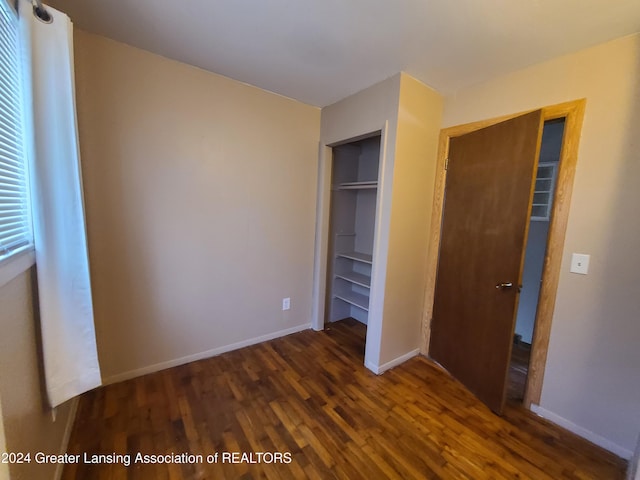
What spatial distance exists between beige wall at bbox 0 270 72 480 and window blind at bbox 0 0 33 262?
0.57 ft

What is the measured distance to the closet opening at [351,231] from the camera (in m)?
2.95

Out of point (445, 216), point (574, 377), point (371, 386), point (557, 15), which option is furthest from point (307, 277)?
point (557, 15)

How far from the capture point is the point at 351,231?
317 centimetres

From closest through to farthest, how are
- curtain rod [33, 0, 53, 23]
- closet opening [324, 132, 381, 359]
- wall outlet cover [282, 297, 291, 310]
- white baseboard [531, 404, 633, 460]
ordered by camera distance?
curtain rod [33, 0, 53, 23], white baseboard [531, 404, 633, 460], wall outlet cover [282, 297, 291, 310], closet opening [324, 132, 381, 359]

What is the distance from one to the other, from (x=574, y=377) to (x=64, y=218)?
117 inches

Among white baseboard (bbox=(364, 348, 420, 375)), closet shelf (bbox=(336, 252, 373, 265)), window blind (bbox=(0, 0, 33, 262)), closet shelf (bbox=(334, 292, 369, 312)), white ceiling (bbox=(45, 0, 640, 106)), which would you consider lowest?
white baseboard (bbox=(364, 348, 420, 375))

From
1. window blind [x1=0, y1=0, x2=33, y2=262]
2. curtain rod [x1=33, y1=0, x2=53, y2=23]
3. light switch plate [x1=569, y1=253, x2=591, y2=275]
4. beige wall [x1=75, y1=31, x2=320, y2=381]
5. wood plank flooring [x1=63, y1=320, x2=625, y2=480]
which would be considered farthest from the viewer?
beige wall [x1=75, y1=31, x2=320, y2=381]

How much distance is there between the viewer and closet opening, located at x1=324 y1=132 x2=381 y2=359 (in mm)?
2949

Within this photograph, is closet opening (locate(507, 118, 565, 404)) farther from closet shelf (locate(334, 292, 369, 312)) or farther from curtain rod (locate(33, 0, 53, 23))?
curtain rod (locate(33, 0, 53, 23))

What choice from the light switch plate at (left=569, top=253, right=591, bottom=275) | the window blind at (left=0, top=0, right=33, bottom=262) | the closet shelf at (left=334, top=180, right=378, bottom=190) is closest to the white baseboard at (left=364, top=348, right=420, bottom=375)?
the light switch plate at (left=569, top=253, right=591, bottom=275)

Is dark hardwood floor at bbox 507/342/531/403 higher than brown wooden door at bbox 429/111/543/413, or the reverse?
brown wooden door at bbox 429/111/543/413

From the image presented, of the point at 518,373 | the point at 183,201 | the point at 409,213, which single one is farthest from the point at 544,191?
the point at 183,201

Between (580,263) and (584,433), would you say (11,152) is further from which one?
(584,433)

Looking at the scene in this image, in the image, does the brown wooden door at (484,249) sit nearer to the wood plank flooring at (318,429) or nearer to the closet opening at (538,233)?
the wood plank flooring at (318,429)
